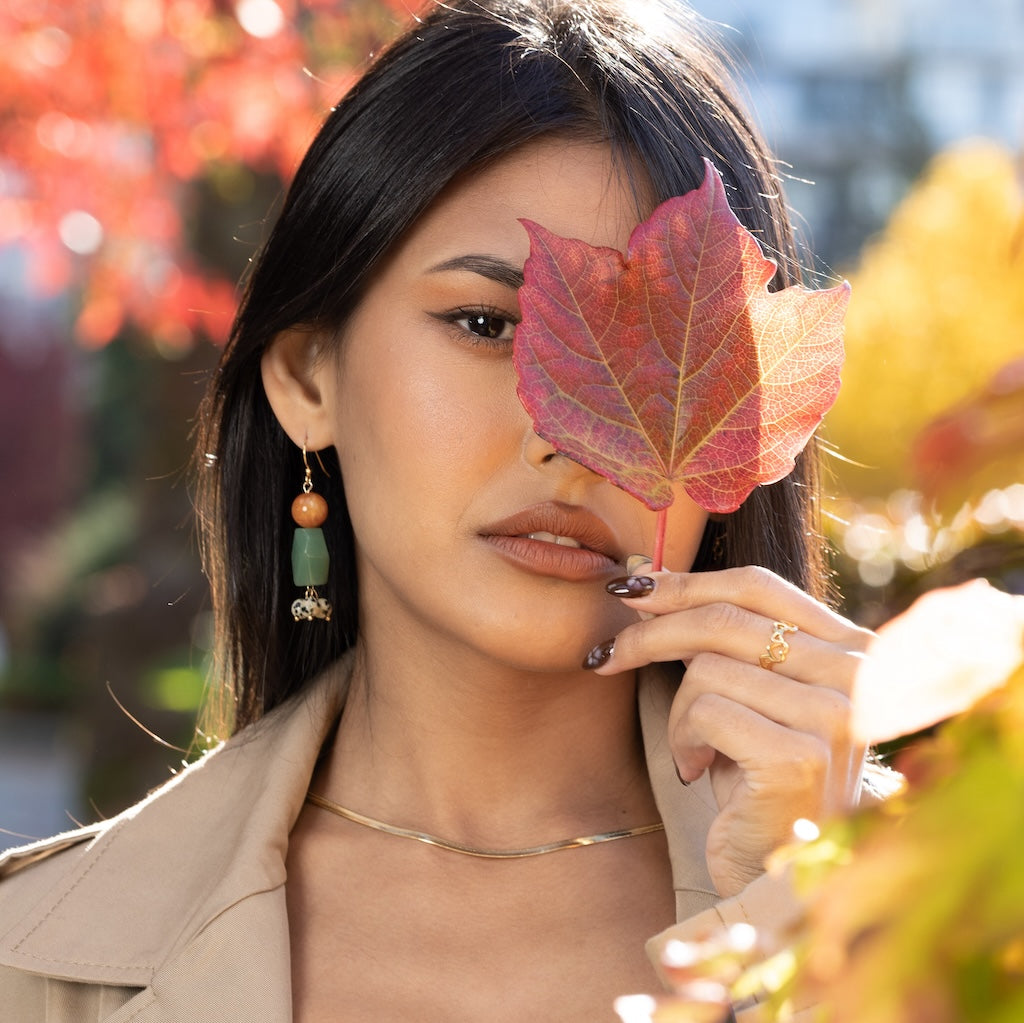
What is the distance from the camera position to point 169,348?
6.60 metres

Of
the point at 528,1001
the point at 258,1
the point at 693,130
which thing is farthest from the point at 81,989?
the point at 258,1

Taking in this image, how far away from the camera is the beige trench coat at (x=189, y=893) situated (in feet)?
5.73

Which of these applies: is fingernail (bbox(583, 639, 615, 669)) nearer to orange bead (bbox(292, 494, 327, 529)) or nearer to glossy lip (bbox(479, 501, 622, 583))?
glossy lip (bbox(479, 501, 622, 583))

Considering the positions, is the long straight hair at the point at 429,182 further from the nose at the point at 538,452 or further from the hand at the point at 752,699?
the hand at the point at 752,699

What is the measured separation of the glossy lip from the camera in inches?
64.9

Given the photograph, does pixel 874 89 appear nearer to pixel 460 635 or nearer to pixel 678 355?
pixel 460 635

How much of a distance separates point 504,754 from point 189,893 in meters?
0.49

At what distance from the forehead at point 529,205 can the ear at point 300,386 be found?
0.30 meters

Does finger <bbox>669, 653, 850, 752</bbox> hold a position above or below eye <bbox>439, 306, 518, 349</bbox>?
below

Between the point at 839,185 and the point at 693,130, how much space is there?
3398cm

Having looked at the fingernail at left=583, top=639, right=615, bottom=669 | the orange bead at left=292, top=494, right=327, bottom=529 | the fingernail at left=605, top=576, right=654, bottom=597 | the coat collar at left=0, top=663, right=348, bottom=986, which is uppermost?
the fingernail at left=605, top=576, right=654, bottom=597

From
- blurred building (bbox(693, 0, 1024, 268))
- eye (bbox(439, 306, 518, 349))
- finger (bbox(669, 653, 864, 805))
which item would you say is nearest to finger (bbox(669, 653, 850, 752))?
finger (bbox(669, 653, 864, 805))

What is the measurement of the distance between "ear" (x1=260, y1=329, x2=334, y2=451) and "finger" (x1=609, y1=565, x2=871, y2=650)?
75 centimetres

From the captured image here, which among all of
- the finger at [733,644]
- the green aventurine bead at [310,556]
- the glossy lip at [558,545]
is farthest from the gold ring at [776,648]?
the green aventurine bead at [310,556]
